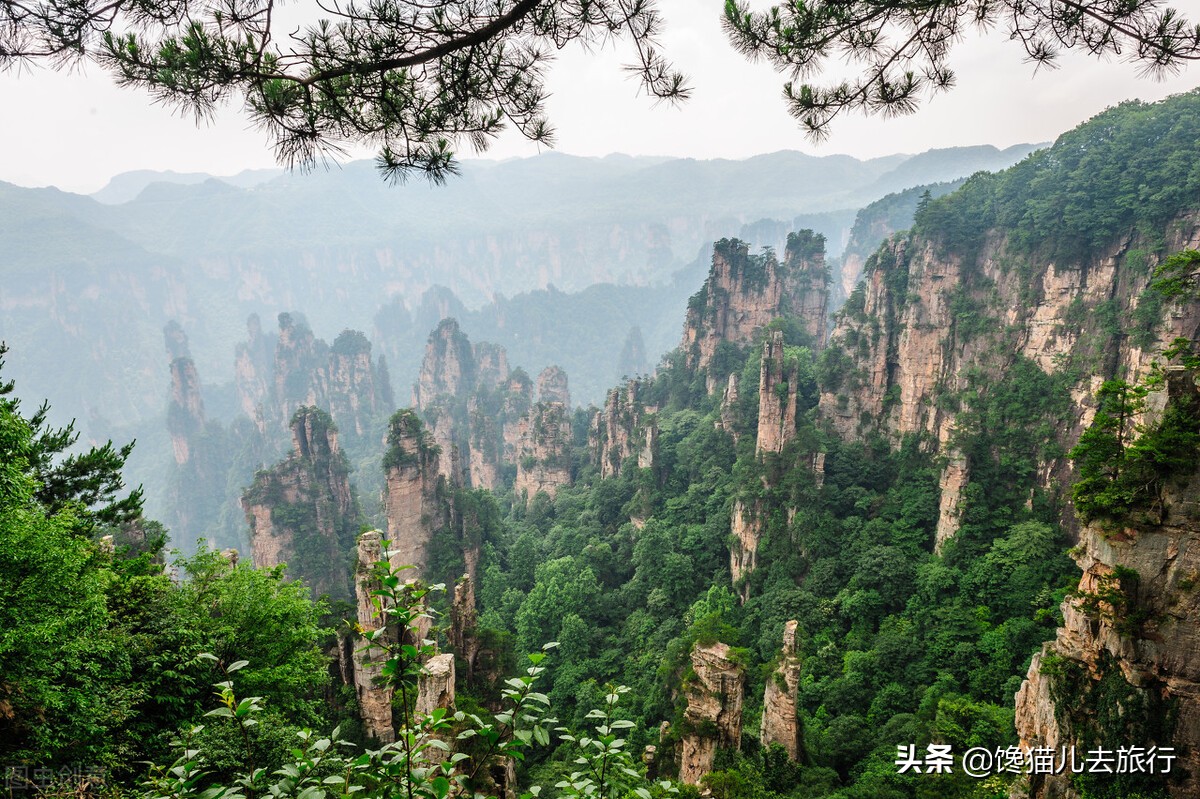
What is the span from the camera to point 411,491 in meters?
31.2

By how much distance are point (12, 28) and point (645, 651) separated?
74.2ft

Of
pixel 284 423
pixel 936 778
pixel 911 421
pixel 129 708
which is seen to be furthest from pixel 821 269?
A: pixel 284 423

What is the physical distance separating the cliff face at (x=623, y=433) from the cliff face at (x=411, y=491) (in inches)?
456

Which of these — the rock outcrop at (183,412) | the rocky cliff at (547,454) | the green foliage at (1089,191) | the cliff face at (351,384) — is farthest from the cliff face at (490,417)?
the rock outcrop at (183,412)

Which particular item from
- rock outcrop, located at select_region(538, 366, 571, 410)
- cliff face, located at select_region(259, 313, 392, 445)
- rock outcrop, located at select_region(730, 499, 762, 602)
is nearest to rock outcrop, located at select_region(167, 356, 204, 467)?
cliff face, located at select_region(259, 313, 392, 445)

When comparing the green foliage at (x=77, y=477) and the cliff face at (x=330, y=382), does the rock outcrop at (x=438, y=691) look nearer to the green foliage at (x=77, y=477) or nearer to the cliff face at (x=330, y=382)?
the green foliage at (x=77, y=477)

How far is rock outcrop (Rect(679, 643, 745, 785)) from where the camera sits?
526 inches

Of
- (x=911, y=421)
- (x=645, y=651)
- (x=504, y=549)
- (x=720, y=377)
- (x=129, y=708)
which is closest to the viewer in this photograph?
(x=129, y=708)

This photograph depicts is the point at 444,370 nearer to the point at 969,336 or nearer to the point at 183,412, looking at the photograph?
the point at 183,412

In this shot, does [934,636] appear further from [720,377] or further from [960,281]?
[720,377]

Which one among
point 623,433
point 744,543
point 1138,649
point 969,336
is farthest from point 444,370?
point 1138,649

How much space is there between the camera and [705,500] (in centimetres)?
3047

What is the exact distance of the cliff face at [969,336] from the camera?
20406mm

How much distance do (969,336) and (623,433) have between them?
65.2 feet
